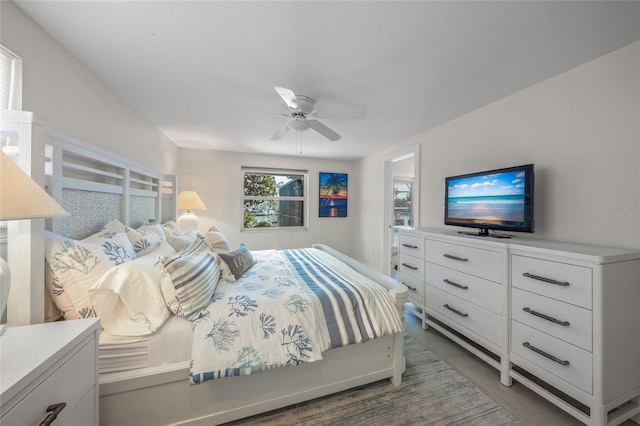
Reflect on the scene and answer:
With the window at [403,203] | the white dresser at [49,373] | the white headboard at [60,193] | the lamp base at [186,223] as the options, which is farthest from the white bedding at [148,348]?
the window at [403,203]

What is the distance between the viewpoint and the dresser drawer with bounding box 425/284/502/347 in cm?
172

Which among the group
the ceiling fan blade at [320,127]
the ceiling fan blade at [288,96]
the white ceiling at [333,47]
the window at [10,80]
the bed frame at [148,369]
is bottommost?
the bed frame at [148,369]

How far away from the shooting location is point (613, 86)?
153cm

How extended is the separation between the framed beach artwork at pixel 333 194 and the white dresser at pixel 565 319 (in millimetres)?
3194

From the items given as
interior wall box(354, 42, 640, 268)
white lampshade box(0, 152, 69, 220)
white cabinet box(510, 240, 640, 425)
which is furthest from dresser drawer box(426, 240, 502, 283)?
white lampshade box(0, 152, 69, 220)

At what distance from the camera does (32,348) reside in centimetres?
80

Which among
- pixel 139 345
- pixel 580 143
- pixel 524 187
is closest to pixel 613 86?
pixel 580 143

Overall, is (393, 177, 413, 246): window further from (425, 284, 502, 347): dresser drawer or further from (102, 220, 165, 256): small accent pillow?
(102, 220, 165, 256): small accent pillow

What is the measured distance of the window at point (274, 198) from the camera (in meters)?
4.61

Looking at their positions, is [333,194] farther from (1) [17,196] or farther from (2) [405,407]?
(1) [17,196]

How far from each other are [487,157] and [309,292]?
2.20 m

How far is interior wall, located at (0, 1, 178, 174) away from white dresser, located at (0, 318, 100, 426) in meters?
0.91

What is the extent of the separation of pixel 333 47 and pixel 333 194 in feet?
Answer: 11.4

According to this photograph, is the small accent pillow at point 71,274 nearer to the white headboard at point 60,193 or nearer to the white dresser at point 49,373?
the white headboard at point 60,193
